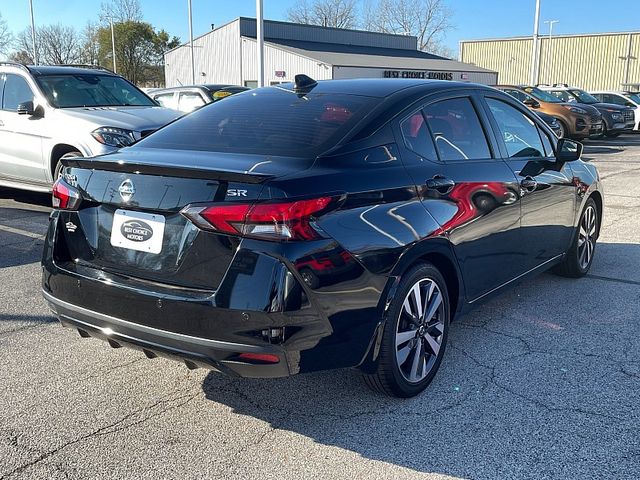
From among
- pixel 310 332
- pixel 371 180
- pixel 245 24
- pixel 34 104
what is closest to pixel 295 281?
pixel 310 332

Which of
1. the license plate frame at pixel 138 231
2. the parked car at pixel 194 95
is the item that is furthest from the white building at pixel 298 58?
the license plate frame at pixel 138 231

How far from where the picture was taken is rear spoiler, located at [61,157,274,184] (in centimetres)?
280

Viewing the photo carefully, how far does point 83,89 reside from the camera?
337 inches

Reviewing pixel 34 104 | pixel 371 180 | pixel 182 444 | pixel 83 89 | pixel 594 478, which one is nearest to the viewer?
pixel 594 478

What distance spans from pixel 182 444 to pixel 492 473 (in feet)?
4.49

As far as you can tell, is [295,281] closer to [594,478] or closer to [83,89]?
[594,478]

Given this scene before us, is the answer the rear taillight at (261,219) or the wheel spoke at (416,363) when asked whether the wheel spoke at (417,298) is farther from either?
the rear taillight at (261,219)

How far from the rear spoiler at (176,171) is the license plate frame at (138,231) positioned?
20cm

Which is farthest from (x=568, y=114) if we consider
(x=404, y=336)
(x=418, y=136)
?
(x=404, y=336)

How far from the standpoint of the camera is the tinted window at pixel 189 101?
13.6 metres

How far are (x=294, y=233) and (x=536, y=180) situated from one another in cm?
250

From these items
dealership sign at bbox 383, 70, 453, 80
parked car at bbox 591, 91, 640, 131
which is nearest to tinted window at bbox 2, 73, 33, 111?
parked car at bbox 591, 91, 640, 131

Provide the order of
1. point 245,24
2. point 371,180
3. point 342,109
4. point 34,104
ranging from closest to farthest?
1. point 371,180
2. point 342,109
3. point 34,104
4. point 245,24

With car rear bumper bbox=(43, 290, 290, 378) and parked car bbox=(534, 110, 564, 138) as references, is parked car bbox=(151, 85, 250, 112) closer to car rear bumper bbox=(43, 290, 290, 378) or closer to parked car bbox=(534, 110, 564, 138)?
parked car bbox=(534, 110, 564, 138)
